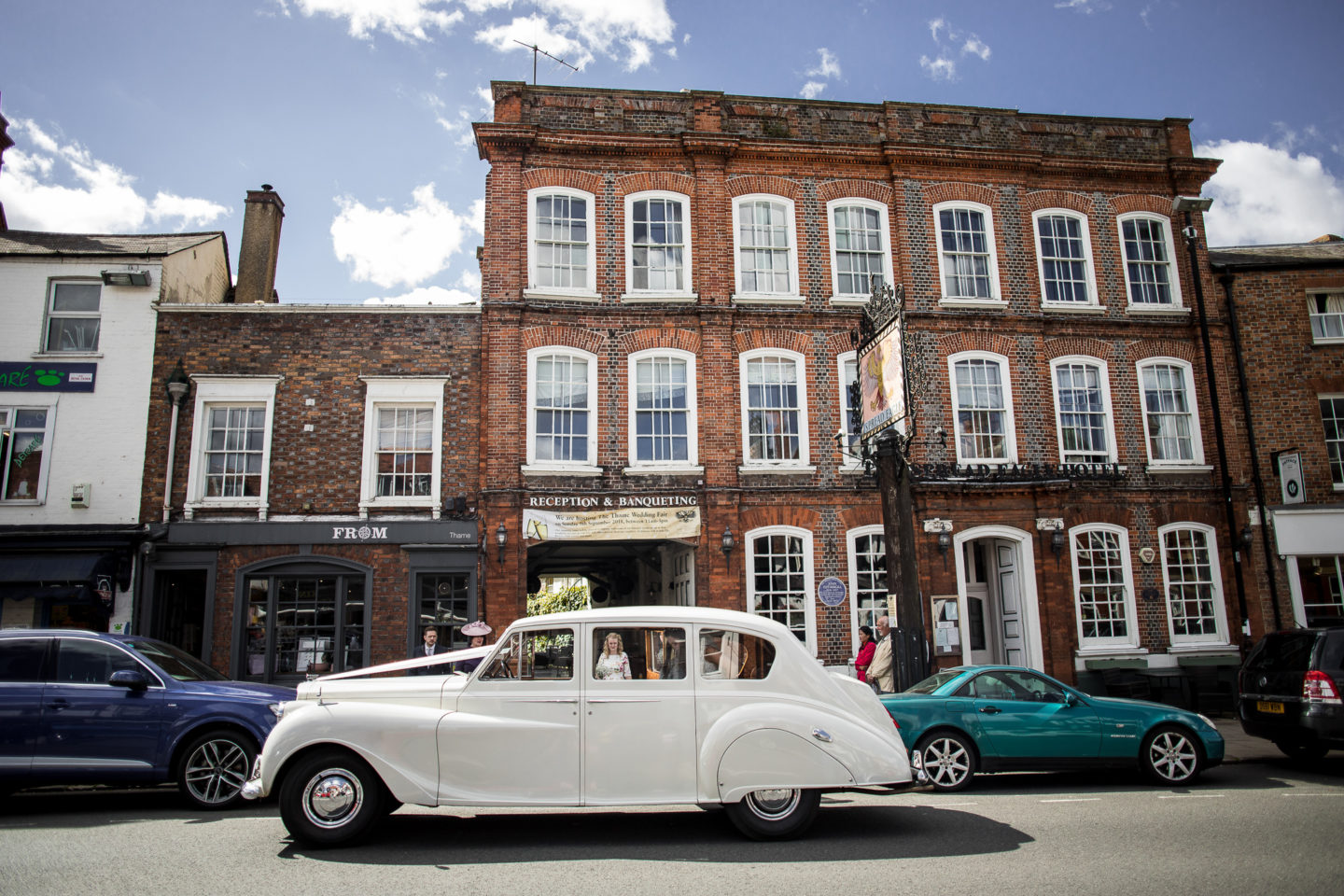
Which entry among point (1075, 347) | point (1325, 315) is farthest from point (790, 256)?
point (1325, 315)

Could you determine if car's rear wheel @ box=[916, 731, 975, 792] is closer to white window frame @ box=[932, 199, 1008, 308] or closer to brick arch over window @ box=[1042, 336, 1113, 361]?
white window frame @ box=[932, 199, 1008, 308]

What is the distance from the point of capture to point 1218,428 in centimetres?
1778

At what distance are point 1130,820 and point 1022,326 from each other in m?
12.0

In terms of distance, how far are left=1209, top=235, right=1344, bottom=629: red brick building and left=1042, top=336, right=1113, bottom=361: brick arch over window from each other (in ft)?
9.49

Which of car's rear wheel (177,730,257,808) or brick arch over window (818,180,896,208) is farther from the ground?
brick arch over window (818,180,896,208)

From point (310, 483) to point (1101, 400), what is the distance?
609 inches

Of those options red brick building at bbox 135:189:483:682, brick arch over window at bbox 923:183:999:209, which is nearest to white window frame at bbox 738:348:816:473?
brick arch over window at bbox 923:183:999:209

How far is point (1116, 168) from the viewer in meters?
18.8

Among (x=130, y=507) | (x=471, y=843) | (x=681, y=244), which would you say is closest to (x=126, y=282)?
(x=130, y=507)

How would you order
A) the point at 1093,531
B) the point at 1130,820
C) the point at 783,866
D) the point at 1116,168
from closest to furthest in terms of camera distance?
the point at 783,866, the point at 1130,820, the point at 1093,531, the point at 1116,168

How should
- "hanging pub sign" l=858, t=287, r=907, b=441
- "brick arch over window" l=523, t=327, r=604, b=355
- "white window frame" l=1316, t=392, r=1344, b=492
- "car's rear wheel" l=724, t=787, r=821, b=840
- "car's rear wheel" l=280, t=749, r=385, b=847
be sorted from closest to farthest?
"car's rear wheel" l=280, t=749, r=385, b=847 < "car's rear wheel" l=724, t=787, r=821, b=840 < "hanging pub sign" l=858, t=287, r=907, b=441 < "brick arch over window" l=523, t=327, r=604, b=355 < "white window frame" l=1316, t=392, r=1344, b=492

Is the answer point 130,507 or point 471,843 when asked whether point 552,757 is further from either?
point 130,507

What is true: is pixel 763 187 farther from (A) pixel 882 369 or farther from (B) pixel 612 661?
(B) pixel 612 661

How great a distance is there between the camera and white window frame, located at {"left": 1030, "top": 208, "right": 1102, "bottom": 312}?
59.8 ft
